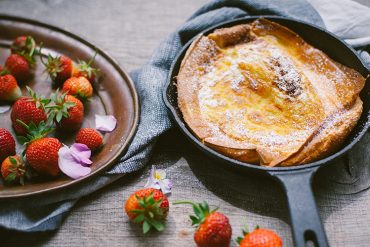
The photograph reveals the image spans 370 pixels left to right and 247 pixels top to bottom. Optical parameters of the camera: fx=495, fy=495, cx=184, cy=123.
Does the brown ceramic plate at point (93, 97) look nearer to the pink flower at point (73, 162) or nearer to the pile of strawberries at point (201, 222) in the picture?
the pink flower at point (73, 162)

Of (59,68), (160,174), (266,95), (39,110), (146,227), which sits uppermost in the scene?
(266,95)

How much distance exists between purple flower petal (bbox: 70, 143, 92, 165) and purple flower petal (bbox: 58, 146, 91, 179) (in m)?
0.02

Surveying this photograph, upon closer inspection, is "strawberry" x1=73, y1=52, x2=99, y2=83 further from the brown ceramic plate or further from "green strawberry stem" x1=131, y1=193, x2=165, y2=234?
"green strawberry stem" x1=131, y1=193, x2=165, y2=234

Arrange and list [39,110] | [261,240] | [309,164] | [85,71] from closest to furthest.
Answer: [261,240]
[309,164]
[39,110]
[85,71]

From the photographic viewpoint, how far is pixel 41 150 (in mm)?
1560

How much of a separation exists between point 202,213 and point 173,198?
9.6 inches

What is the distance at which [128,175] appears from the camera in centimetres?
171

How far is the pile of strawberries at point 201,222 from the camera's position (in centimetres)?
138

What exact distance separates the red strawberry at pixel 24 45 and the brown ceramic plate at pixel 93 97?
0.07m

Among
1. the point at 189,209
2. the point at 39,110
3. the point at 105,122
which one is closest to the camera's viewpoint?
the point at 189,209

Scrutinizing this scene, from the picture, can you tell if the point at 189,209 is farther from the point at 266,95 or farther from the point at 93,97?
the point at 93,97

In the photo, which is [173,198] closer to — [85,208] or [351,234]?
[85,208]

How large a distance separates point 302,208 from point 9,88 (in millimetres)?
1133

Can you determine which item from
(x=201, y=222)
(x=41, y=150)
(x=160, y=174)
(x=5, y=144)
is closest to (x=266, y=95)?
(x=160, y=174)
